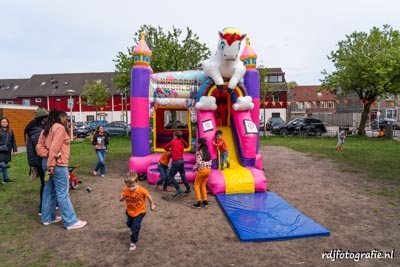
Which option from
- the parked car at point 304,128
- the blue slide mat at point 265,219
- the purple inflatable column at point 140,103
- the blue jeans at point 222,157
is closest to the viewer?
the blue slide mat at point 265,219

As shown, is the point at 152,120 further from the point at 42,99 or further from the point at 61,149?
the point at 42,99

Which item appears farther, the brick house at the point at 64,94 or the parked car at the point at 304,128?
the brick house at the point at 64,94

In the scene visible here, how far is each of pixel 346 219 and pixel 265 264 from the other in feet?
7.82

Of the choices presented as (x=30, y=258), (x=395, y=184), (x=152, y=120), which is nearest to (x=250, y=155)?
(x=152, y=120)

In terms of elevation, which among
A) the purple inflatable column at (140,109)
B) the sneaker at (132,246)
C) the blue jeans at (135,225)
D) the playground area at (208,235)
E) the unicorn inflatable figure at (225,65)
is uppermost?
the unicorn inflatable figure at (225,65)

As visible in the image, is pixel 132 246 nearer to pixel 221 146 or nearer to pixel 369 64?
pixel 221 146

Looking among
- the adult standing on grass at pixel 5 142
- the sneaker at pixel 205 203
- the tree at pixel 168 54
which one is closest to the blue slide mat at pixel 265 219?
the sneaker at pixel 205 203

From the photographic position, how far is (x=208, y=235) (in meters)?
4.64

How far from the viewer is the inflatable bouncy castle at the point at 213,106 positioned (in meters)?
7.17

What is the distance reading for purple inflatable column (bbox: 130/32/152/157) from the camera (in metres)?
8.31

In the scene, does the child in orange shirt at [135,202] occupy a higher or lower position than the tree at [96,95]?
lower

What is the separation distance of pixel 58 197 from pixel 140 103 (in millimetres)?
4077

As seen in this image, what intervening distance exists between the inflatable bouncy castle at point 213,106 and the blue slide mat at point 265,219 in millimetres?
614

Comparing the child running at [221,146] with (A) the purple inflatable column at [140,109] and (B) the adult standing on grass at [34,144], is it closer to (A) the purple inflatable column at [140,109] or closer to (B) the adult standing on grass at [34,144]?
(A) the purple inflatable column at [140,109]
